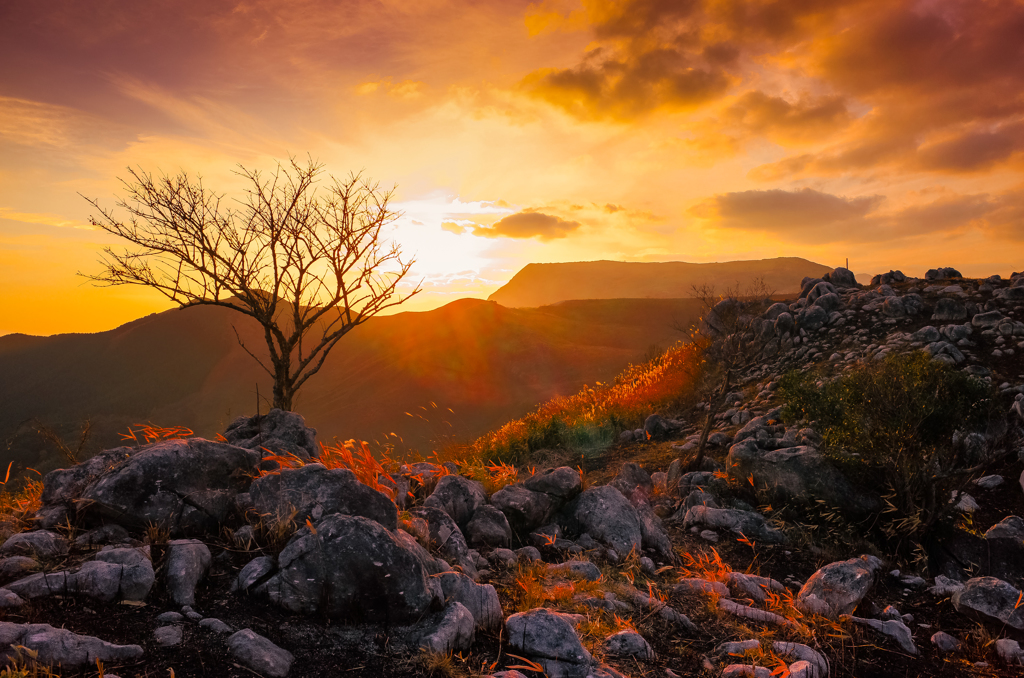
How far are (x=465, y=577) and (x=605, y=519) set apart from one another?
2.78 m

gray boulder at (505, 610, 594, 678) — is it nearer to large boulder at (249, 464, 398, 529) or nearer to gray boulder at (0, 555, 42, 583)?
large boulder at (249, 464, 398, 529)

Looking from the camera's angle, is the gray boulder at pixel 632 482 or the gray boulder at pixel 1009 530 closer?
the gray boulder at pixel 1009 530

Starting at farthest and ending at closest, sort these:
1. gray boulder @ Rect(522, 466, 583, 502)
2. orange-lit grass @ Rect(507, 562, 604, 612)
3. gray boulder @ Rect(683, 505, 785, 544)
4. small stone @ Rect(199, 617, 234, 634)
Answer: gray boulder @ Rect(683, 505, 785, 544) → gray boulder @ Rect(522, 466, 583, 502) → orange-lit grass @ Rect(507, 562, 604, 612) → small stone @ Rect(199, 617, 234, 634)

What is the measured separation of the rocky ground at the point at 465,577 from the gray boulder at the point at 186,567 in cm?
2

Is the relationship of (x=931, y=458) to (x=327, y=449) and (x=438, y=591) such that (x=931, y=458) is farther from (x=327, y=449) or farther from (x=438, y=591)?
(x=327, y=449)

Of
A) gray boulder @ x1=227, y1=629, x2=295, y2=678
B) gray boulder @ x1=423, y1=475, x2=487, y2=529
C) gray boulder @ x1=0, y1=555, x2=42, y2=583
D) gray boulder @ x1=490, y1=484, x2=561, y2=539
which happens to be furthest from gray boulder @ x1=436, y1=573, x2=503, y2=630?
gray boulder @ x1=0, y1=555, x2=42, y2=583

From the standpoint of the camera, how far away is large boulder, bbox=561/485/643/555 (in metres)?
6.62

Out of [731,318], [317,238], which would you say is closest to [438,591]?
[317,238]

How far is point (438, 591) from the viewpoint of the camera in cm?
423

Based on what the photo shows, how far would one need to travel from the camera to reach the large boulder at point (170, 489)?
4473 mm

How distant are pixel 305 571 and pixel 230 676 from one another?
89cm

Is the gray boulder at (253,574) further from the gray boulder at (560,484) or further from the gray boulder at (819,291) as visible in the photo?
the gray boulder at (819,291)

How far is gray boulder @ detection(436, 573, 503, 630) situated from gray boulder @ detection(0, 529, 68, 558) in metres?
2.94

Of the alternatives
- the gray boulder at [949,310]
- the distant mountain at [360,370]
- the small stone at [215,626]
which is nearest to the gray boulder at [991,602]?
the small stone at [215,626]
